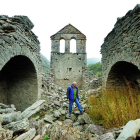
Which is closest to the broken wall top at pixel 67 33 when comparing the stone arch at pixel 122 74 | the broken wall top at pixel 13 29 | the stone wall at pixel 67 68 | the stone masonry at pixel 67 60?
the stone masonry at pixel 67 60

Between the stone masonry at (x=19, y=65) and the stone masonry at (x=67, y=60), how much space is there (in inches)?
296

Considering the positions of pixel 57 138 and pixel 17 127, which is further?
pixel 17 127

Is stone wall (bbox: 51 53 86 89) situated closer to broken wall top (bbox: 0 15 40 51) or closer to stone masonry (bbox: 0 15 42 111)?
stone masonry (bbox: 0 15 42 111)

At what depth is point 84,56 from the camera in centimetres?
1291

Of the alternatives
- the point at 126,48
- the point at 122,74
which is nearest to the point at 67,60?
the point at 122,74

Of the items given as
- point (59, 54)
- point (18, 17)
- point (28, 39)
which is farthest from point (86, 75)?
point (18, 17)

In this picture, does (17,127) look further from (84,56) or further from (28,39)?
(84,56)

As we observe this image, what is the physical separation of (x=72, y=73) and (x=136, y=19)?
10007 millimetres

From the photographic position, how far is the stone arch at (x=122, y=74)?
457 cm

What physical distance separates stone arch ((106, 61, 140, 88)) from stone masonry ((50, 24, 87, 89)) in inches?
286

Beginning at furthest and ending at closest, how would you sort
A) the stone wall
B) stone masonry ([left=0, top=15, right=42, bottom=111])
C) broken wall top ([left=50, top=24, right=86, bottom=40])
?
broken wall top ([left=50, top=24, right=86, bottom=40])
the stone wall
stone masonry ([left=0, top=15, right=42, bottom=111])

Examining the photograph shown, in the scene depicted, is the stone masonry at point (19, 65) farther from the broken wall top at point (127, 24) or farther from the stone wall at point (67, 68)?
the stone wall at point (67, 68)

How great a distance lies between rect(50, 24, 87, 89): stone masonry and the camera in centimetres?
1251

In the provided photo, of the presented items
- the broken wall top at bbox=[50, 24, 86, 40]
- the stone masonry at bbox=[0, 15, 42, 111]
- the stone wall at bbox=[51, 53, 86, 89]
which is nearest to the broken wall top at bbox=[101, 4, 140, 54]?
the stone masonry at bbox=[0, 15, 42, 111]
